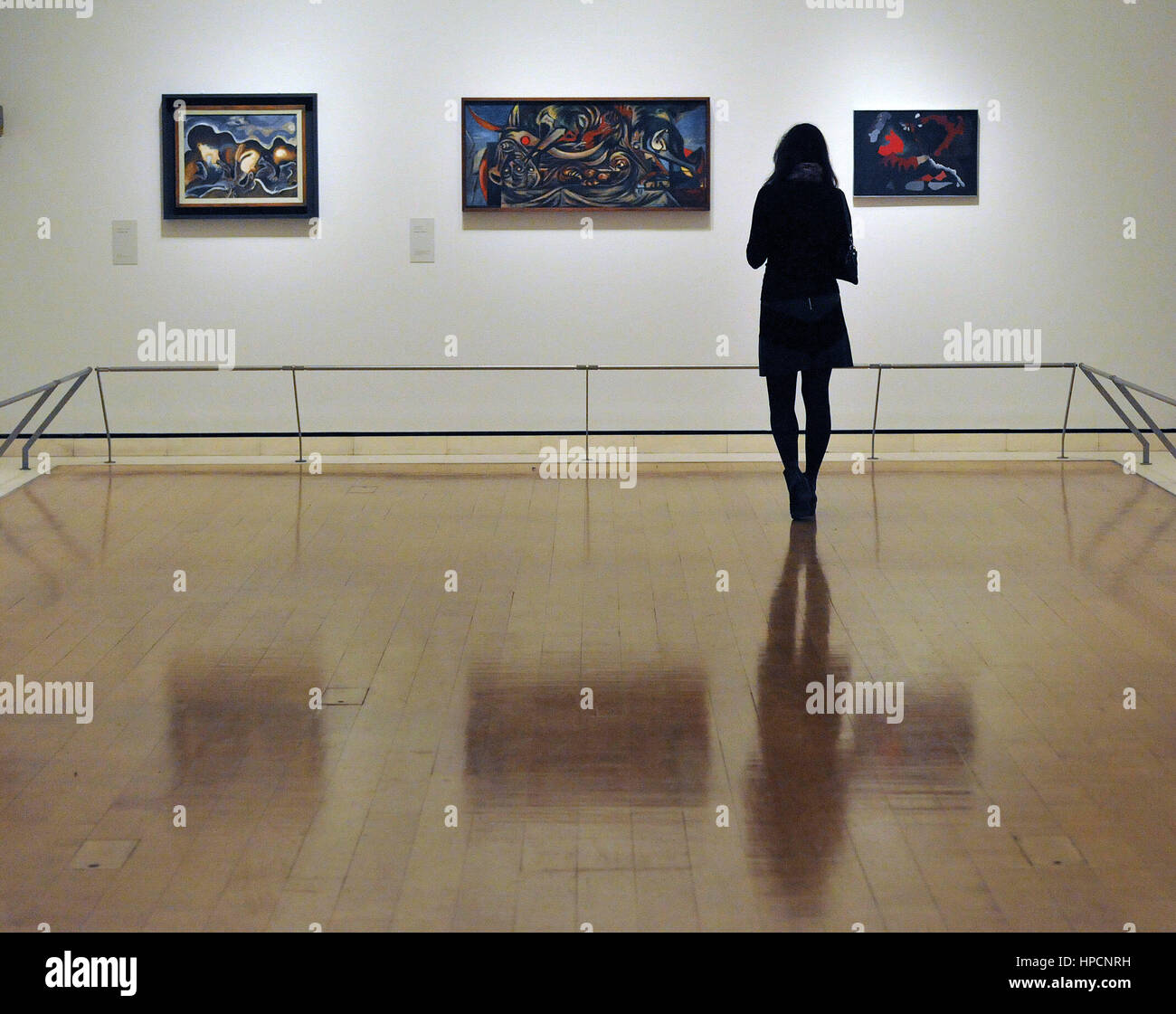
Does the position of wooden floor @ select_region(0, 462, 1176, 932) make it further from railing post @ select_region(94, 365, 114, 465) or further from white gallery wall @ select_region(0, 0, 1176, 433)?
white gallery wall @ select_region(0, 0, 1176, 433)

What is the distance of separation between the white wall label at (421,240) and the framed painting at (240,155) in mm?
710

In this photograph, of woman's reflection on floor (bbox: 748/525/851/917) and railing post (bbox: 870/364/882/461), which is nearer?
woman's reflection on floor (bbox: 748/525/851/917)

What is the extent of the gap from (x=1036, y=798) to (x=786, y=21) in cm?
771

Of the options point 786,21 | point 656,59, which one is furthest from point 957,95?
point 656,59

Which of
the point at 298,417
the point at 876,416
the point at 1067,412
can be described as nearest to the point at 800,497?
the point at 876,416

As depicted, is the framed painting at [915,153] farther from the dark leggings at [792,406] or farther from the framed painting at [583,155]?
the dark leggings at [792,406]

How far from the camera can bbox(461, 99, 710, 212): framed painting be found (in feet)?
33.3

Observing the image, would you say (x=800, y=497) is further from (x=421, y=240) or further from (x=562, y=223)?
(x=421, y=240)

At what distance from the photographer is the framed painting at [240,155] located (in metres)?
10.2

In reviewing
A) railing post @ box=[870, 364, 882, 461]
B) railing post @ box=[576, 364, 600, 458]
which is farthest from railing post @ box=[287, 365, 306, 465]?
railing post @ box=[870, 364, 882, 461]

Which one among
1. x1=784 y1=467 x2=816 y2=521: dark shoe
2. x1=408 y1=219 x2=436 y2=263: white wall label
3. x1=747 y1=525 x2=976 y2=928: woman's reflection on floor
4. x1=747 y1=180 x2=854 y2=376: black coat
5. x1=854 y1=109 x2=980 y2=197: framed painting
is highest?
x1=854 y1=109 x2=980 y2=197: framed painting

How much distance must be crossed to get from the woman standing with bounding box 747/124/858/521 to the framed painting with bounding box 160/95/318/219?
167 inches

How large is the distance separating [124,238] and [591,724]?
24.2 ft

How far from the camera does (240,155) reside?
1024 cm
